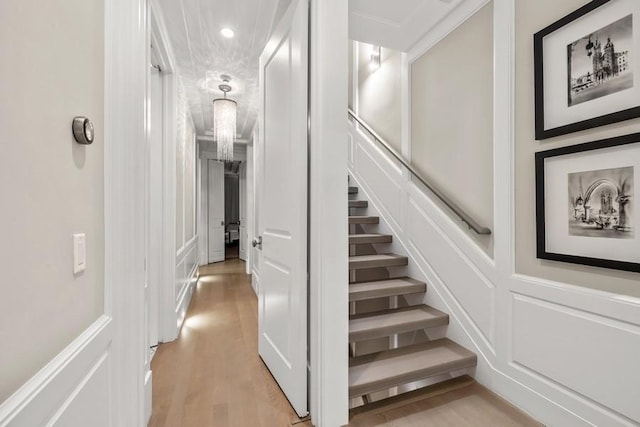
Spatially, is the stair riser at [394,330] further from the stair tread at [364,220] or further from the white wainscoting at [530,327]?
the stair tread at [364,220]

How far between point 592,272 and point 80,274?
2.11 metres

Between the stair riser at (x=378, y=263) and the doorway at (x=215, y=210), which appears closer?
the stair riser at (x=378, y=263)

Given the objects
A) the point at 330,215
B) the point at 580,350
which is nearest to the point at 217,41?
the point at 330,215

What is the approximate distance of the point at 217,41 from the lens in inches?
95.6

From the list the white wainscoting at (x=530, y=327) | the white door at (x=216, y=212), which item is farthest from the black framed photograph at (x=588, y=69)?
the white door at (x=216, y=212)

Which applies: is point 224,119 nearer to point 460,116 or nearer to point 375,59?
point 375,59

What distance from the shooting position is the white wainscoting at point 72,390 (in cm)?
56

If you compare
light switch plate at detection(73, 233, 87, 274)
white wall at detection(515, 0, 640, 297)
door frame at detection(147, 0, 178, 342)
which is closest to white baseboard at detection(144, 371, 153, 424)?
door frame at detection(147, 0, 178, 342)

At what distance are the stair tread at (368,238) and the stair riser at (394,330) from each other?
0.88 meters

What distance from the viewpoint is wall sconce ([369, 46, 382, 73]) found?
3.21 metres

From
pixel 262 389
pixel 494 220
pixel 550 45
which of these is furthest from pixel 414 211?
pixel 262 389

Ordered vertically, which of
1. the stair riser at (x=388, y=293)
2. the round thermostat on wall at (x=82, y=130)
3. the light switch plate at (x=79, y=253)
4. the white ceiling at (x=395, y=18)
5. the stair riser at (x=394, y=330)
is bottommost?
the stair riser at (x=394, y=330)

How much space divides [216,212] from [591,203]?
6.51 meters

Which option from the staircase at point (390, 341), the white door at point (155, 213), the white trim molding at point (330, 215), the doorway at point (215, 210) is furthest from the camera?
the doorway at point (215, 210)
